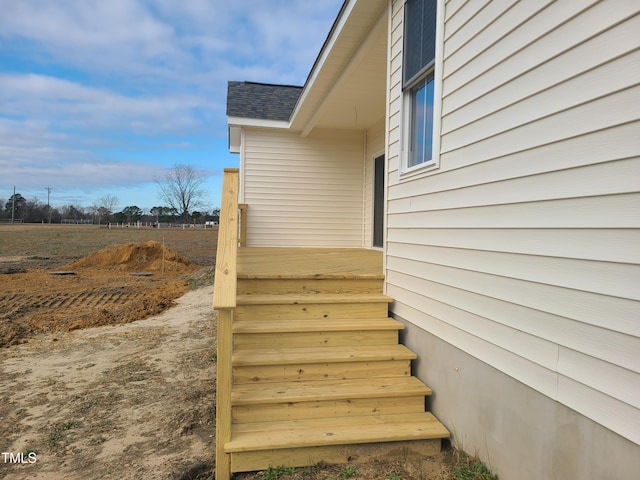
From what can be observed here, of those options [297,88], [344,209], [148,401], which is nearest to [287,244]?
[344,209]

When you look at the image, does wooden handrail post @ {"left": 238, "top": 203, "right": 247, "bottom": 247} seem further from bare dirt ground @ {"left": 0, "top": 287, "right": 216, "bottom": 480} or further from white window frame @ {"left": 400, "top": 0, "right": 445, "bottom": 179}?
white window frame @ {"left": 400, "top": 0, "right": 445, "bottom": 179}

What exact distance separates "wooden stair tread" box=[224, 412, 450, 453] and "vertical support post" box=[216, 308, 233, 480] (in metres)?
0.06

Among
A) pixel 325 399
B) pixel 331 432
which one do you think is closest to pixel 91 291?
pixel 325 399

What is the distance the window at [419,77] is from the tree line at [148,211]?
4941cm

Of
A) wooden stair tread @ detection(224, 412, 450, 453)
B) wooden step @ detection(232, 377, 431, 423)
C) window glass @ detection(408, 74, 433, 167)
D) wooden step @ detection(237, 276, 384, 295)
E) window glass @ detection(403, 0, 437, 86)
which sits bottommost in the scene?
wooden stair tread @ detection(224, 412, 450, 453)

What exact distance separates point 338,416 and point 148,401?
1854mm

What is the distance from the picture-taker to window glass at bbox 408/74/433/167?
9.77ft

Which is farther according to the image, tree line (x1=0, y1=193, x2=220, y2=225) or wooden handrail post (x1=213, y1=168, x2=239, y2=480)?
tree line (x1=0, y1=193, x2=220, y2=225)

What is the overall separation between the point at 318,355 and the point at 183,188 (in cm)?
5114

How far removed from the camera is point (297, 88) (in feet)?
26.9

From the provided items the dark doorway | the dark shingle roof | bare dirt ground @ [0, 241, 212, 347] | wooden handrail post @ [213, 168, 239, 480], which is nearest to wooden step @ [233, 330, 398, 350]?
wooden handrail post @ [213, 168, 239, 480]

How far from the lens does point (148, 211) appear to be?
189 ft

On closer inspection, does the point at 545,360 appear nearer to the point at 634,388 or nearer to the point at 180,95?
the point at 634,388

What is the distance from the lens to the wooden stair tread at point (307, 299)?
317cm
